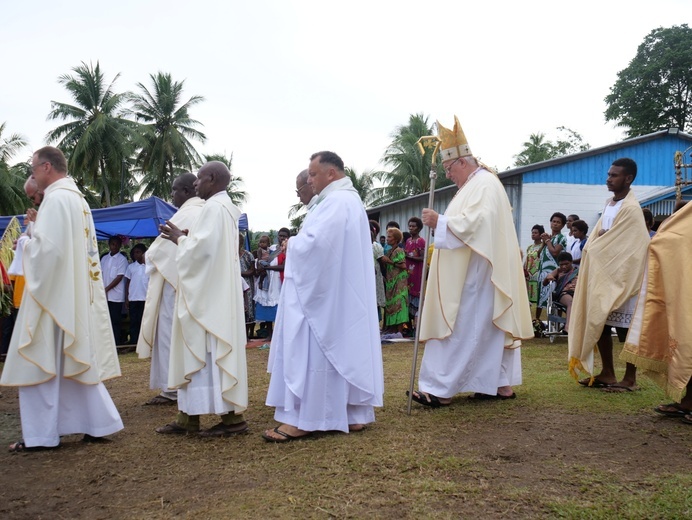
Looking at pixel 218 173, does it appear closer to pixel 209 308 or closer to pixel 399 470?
pixel 209 308

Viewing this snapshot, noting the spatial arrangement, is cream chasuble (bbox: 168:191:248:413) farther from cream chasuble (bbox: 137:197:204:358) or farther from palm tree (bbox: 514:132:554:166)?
palm tree (bbox: 514:132:554:166)

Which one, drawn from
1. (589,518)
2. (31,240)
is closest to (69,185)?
(31,240)

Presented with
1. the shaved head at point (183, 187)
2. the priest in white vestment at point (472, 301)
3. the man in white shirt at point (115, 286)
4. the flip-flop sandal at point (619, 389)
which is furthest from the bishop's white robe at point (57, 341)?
the man in white shirt at point (115, 286)

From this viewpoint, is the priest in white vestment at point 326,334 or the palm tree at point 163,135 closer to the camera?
the priest in white vestment at point 326,334

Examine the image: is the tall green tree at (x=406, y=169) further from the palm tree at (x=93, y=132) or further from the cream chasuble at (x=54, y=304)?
the cream chasuble at (x=54, y=304)

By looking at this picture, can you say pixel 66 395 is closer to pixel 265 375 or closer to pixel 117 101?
pixel 265 375

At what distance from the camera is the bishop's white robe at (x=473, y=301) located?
562 cm

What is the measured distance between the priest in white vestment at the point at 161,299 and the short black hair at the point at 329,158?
5.02ft

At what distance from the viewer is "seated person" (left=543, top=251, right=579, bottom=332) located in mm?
9820

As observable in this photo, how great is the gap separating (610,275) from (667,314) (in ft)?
3.77

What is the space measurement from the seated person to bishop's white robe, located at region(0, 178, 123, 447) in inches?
279

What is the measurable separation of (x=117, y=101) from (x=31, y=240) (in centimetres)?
4130

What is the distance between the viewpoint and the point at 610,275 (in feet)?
20.6

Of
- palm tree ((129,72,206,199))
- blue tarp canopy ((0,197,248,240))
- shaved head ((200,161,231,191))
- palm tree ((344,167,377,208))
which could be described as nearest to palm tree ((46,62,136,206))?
palm tree ((129,72,206,199))
